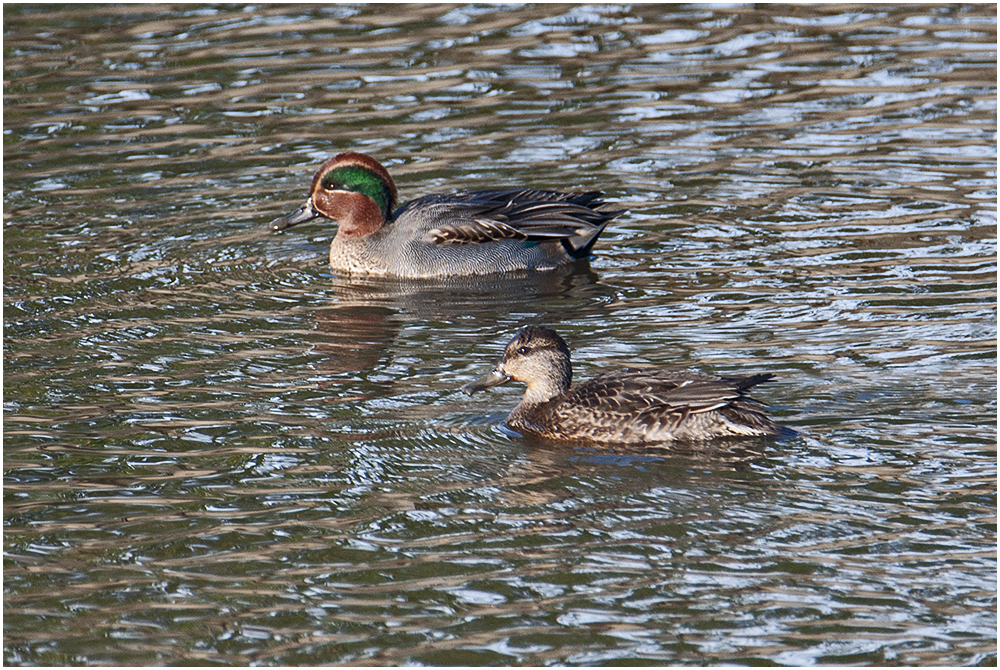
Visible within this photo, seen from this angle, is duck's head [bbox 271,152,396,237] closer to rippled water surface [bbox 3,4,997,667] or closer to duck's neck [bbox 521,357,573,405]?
rippled water surface [bbox 3,4,997,667]

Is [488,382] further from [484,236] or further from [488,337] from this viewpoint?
[484,236]

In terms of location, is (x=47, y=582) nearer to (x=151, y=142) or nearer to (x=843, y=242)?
(x=843, y=242)

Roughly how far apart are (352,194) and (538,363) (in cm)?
436

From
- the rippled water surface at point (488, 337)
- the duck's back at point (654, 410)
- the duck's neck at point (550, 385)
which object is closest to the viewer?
the rippled water surface at point (488, 337)

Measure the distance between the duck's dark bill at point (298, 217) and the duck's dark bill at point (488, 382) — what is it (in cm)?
424

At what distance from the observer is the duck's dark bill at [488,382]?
334 inches

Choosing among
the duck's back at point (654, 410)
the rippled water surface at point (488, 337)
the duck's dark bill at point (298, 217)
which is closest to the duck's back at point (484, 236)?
the rippled water surface at point (488, 337)

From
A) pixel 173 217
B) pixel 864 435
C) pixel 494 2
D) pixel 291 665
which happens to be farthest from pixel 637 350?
pixel 494 2

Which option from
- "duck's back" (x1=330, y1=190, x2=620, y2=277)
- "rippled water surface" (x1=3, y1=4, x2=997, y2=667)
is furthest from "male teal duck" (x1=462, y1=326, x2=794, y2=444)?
"duck's back" (x1=330, y1=190, x2=620, y2=277)

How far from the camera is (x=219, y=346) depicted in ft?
32.0

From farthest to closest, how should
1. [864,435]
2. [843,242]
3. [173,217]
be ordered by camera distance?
[173,217], [843,242], [864,435]

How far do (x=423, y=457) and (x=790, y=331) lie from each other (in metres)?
3.03

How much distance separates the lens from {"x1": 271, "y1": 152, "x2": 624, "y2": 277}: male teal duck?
463 inches

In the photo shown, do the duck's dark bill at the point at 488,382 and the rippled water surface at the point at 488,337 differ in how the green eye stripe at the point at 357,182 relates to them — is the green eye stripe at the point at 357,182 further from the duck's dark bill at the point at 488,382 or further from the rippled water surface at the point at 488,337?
the duck's dark bill at the point at 488,382
